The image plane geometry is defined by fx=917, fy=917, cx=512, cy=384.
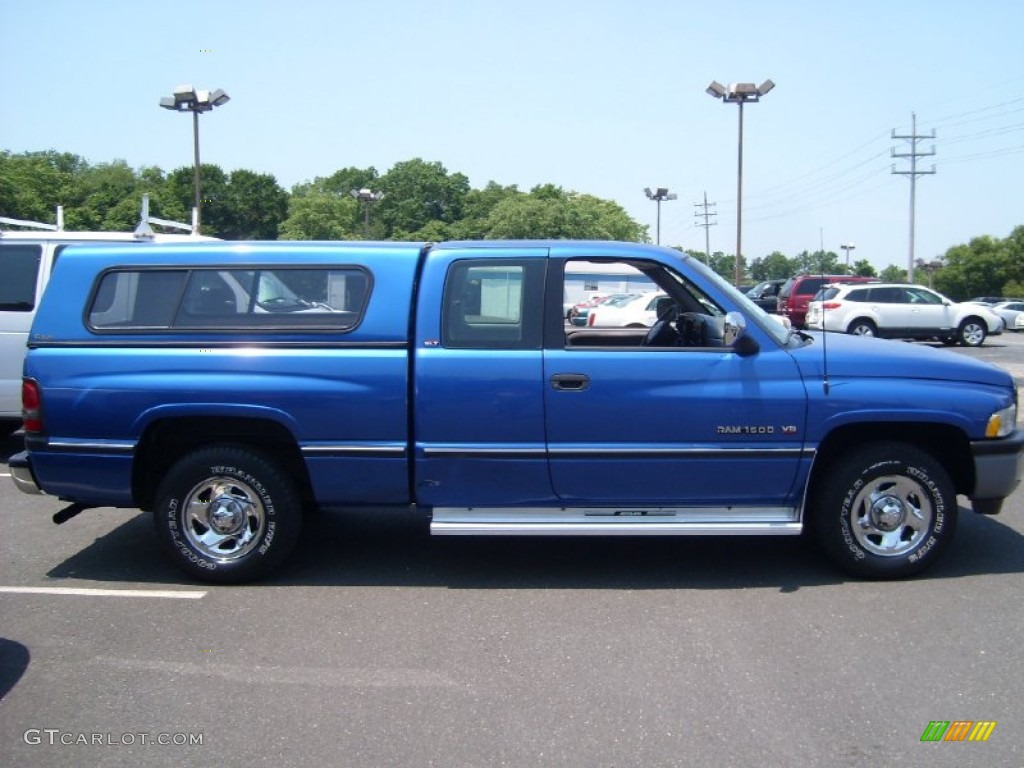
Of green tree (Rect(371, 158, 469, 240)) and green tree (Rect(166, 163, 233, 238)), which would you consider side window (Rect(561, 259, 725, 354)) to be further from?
green tree (Rect(371, 158, 469, 240))

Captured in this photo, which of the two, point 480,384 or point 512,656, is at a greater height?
point 480,384

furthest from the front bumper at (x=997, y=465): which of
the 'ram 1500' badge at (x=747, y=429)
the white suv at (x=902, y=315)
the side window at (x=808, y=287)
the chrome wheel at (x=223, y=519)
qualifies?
the side window at (x=808, y=287)

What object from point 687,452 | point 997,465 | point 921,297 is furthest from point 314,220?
point 997,465

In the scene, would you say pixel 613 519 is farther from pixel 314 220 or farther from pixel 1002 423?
pixel 314 220

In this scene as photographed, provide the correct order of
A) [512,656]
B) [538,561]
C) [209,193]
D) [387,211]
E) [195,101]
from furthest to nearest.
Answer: [387,211], [209,193], [195,101], [538,561], [512,656]

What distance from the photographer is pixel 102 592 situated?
5.35 meters

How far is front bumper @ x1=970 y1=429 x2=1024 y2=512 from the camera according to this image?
5.28 metres

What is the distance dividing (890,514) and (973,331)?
2136cm

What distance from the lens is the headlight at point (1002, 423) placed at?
5277mm

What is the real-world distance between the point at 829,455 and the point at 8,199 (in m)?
57.3

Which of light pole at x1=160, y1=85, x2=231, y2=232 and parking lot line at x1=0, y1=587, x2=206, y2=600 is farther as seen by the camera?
light pole at x1=160, y1=85, x2=231, y2=232

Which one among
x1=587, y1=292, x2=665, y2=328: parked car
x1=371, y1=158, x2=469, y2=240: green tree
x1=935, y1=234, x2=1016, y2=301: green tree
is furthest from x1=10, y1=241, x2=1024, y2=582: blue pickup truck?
x1=371, y1=158, x2=469, y2=240: green tree

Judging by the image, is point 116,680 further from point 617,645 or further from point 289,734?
point 617,645

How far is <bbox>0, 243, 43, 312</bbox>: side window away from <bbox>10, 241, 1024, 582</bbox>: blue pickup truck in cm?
363
